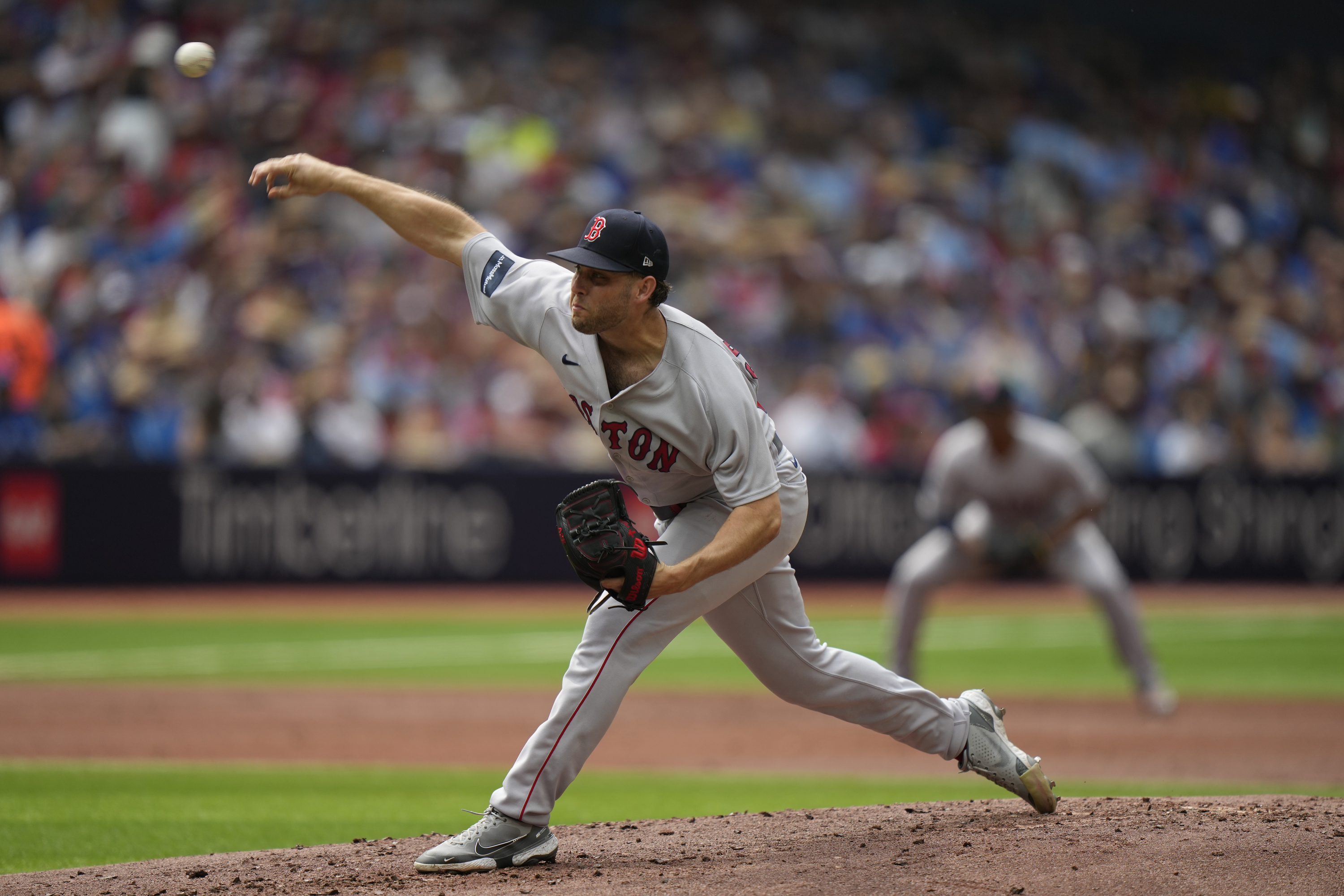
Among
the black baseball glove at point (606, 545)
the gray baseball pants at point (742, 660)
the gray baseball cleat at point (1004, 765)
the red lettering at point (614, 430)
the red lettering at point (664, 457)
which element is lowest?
the gray baseball cleat at point (1004, 765)

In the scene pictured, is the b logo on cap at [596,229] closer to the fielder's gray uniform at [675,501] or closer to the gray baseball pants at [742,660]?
the fielder's gray uniform at [675,501]

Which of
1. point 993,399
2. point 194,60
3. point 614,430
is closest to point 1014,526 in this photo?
point 993,399

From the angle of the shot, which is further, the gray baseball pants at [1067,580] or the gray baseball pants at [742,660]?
the gray baseball pants at [1067,580]

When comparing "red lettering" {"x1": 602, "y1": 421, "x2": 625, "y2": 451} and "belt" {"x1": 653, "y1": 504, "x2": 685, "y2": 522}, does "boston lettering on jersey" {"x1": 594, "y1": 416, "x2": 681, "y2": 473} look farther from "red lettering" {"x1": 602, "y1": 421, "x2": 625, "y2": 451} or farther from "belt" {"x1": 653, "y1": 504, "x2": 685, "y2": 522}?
"belt" {"x1": 653, "y1": 504, "x2": 685, "y2": 522}

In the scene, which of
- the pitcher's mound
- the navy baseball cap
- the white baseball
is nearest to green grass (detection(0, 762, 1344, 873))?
the pitcher's mound

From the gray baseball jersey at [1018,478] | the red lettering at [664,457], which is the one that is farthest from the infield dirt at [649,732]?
the red lettering at [664,457]

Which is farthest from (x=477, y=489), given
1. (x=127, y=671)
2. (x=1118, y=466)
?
(x=1118, y=466)

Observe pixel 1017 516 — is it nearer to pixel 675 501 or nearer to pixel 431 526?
pixel 675 501
